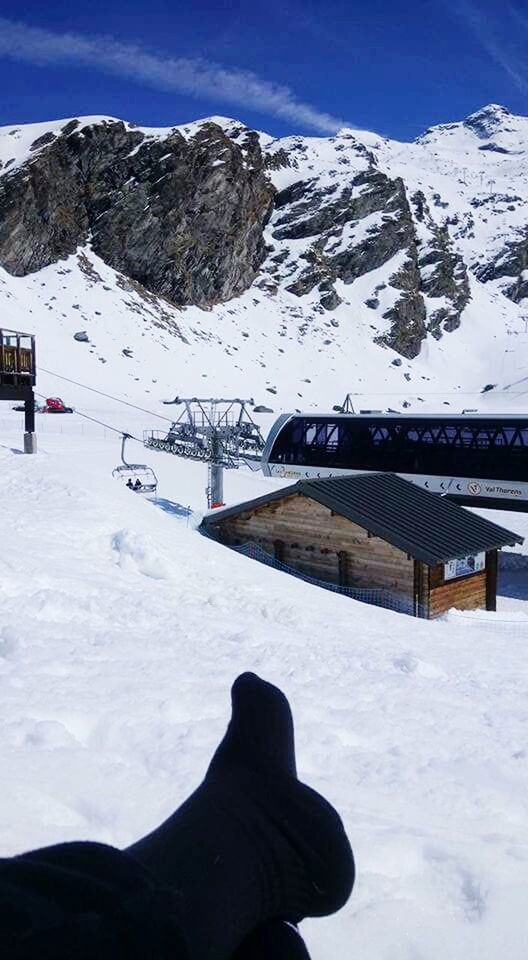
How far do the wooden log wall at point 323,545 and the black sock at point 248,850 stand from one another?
12.8 metres

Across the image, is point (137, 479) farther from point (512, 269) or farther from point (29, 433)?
point (512, 269)

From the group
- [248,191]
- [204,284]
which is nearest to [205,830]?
[204,284]

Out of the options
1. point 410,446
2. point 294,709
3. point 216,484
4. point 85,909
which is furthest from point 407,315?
point 85,909

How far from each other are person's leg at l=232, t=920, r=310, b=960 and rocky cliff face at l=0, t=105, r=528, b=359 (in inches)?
2656

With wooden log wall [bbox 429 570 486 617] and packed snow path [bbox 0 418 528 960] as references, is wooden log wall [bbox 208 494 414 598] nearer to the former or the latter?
wooden log wall [bbox 429 570 486 617]

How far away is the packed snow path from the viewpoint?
11.8 feet

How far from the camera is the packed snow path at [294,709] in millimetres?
3584

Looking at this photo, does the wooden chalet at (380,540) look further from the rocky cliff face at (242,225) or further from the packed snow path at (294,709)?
the rocky cliff face at (242,225)

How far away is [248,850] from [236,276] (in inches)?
3094

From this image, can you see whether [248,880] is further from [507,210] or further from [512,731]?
[507,210]

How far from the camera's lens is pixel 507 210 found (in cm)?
12775

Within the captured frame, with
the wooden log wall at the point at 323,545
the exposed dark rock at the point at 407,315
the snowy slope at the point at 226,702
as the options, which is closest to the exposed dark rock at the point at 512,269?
the exposed dark rock at the point at 407,315

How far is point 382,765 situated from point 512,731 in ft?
6.00

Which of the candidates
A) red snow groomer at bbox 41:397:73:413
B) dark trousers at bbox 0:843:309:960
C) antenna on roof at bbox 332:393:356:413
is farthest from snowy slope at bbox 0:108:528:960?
red snow groomer at bbox 41:397:73:413
